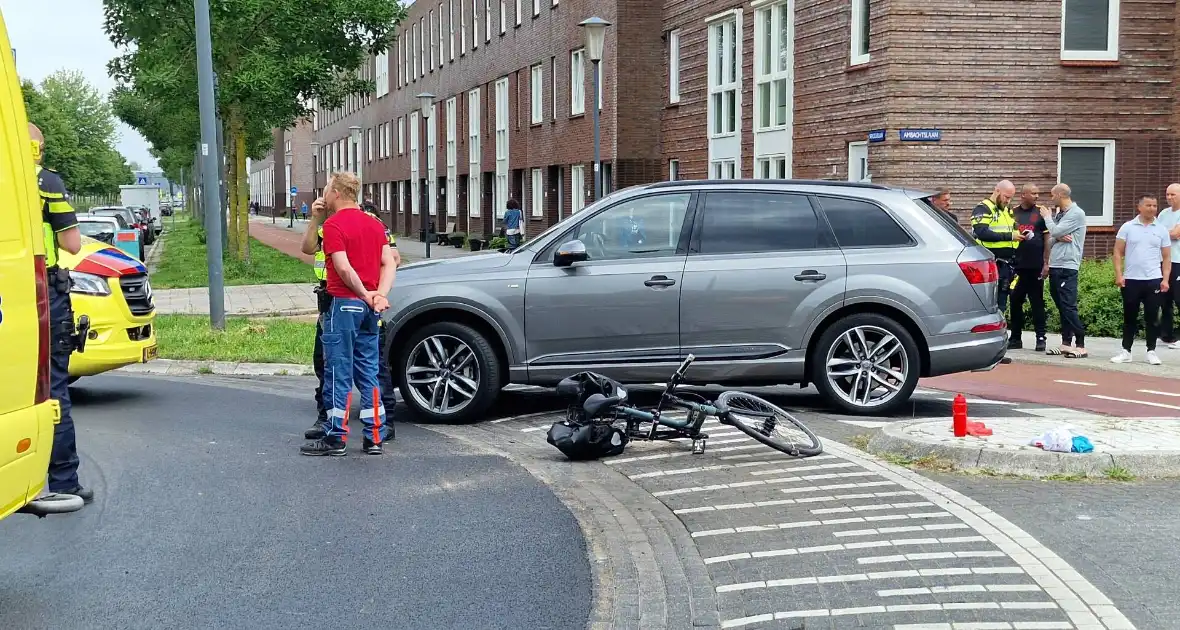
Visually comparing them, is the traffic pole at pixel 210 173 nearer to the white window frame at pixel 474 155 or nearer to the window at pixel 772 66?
the window at pixel 772 66

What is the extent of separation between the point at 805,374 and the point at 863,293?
73 cm

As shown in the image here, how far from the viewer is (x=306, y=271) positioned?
3312cm

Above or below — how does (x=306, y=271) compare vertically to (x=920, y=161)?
below

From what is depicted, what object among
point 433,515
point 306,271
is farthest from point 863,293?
point 306,271

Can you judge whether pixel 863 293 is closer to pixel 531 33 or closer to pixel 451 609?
pixel 451 609

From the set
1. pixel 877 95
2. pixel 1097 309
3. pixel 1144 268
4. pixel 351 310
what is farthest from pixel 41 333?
pixel 877 95

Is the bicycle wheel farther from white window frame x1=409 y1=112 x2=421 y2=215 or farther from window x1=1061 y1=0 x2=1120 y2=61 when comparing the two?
white window frame x1=409 y1=112 x2=421 y2=215

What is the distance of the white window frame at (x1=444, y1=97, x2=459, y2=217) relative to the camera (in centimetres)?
5444

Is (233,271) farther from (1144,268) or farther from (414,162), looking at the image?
(414,162)

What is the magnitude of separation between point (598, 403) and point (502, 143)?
39532 millimetres

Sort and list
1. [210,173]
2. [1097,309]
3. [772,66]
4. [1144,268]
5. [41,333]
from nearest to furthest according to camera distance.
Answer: [41,333] < [1144,268] < [210,173] < [1097,309] < [772,66]

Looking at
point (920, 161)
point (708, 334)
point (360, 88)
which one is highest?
point (360, 88)

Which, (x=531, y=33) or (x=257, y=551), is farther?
(x=531, y=33)

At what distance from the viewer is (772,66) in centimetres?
2689
